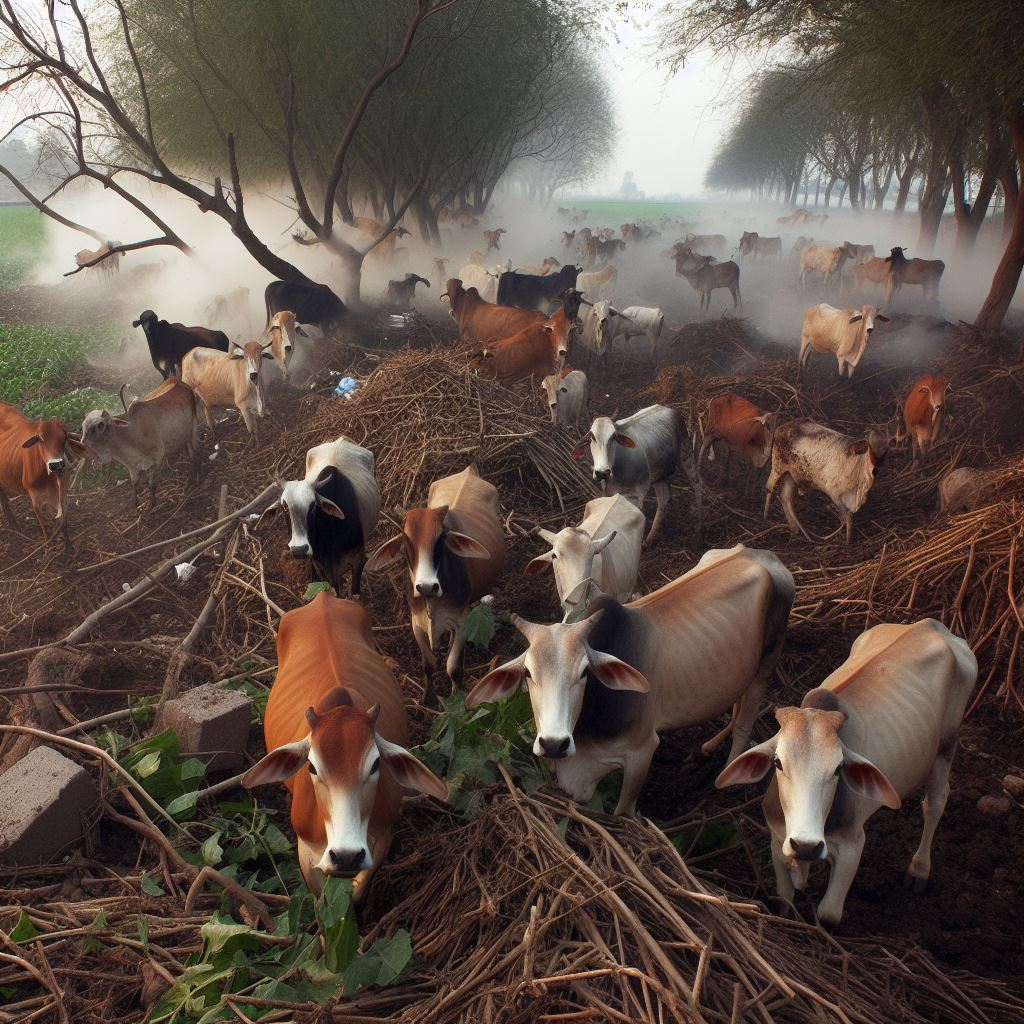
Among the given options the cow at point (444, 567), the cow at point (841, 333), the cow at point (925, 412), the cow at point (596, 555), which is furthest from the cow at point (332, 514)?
the cow at point (841, 333)

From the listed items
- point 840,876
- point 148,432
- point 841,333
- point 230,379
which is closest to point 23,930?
point 840,876

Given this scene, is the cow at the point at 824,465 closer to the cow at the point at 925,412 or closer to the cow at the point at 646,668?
the cow at the point at 925,412

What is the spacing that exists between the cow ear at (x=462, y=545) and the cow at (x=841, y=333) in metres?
8.04

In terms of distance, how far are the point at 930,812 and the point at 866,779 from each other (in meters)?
1.13

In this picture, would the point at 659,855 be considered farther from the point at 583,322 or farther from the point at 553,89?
the point at 553,89

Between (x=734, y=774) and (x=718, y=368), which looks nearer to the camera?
(x=734, y=774)

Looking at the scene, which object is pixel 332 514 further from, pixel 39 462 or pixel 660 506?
pixel 660 506

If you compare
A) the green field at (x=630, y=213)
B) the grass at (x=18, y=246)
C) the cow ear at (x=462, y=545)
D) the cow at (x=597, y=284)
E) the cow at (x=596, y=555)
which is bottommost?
the green field at (x=630, y=213)

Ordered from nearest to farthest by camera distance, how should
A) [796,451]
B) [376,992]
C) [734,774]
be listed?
[376,992], [734,774], [796,451]

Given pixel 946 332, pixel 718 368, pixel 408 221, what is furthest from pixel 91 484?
pixel 408 221

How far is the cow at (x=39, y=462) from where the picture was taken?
7.12m

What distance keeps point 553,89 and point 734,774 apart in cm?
3919

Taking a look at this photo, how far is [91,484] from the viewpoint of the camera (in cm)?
916

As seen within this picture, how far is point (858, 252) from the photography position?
2292 cm
